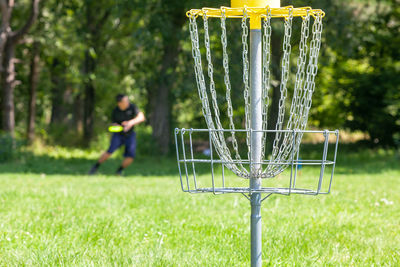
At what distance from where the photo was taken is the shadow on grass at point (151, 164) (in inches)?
544

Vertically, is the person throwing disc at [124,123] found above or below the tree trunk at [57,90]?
above

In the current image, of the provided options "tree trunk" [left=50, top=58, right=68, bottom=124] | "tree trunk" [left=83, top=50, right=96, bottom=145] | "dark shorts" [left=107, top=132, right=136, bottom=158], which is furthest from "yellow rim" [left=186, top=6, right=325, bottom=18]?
"tree trunk" [left=50, top=58, right=68, bottom=124]

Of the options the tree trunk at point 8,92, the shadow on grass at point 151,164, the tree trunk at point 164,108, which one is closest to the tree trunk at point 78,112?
the tree trunk at point 8,92

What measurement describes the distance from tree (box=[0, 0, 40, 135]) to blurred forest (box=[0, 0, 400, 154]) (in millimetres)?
33

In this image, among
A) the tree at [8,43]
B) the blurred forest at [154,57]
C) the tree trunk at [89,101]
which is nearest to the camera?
the blurred forest at [154,57]

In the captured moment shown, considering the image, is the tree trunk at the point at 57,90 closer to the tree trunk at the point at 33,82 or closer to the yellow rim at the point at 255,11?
the tree trunk at the point at 33,82

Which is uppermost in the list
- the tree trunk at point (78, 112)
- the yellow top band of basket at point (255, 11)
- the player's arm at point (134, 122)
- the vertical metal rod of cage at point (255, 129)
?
the yellow top band of basket at point (255, 11)

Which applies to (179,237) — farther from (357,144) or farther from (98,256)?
(357,144)

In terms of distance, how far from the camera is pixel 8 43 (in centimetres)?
1834

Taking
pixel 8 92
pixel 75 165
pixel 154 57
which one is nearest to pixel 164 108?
pixel 154 57

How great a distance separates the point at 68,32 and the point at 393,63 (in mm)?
11796

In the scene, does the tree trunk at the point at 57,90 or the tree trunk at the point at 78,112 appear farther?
the tree trunk at the point at 78,112

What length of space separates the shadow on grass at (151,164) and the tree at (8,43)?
145cm

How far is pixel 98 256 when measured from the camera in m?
3.84
